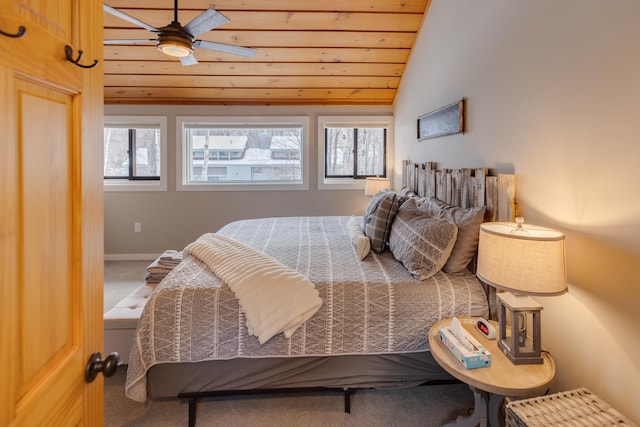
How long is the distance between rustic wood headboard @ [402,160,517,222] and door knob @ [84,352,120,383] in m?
1.84

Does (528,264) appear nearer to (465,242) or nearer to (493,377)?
(493,377)

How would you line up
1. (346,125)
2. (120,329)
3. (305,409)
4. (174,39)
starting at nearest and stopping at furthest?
(305,409)
(120,329)
(174,39)
(346,125)

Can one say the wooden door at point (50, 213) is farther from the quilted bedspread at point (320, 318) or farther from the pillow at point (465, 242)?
the pillow at point (465, 242)

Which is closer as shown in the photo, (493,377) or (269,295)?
(493,377)

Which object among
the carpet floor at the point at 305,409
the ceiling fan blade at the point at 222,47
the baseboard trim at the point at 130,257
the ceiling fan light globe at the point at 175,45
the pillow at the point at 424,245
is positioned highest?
the ceiling fan blade at the point at 222,47

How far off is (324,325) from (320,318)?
0.04 m

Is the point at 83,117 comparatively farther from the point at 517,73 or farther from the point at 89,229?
the point at 517,73

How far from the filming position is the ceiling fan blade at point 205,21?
6.49 ft

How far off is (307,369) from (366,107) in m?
3.74

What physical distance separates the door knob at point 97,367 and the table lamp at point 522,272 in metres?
1.33

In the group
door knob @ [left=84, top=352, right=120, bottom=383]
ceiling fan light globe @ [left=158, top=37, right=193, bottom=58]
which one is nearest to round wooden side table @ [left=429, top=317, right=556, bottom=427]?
door knob @ [left=84, top=352, right=120, bottom=383]

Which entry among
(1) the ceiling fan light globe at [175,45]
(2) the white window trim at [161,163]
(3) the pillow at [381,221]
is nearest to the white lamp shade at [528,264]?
(3) the pillow at [381,221]

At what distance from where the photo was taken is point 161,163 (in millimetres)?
4453

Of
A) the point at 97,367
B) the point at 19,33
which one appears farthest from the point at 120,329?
the point at 19,33
